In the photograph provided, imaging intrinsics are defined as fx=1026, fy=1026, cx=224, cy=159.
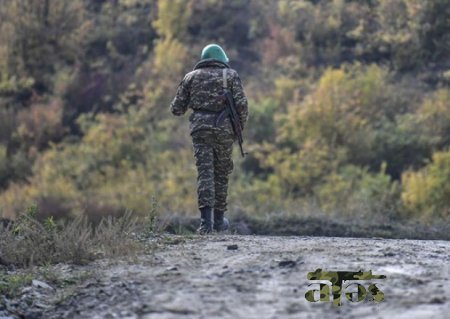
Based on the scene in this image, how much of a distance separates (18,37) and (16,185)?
297 inches

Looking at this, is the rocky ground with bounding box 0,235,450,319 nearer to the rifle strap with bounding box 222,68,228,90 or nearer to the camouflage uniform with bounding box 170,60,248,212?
the camouflage uniform with bounding box 170,60,248,212

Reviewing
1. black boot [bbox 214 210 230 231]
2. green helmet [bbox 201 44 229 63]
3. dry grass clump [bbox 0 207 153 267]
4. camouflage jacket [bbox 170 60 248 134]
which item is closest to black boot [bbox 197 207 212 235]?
black boot [bbox 214 210 230 231]

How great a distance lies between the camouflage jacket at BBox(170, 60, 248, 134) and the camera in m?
11.0

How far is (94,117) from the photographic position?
29.3m

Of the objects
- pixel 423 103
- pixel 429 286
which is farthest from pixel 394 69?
pixel 429 286

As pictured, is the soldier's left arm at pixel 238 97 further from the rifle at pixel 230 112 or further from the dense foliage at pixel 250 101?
the dense foliage at pixel 250 101

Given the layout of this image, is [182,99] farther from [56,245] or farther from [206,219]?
[56,245]

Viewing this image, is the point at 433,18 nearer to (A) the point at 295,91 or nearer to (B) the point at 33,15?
(A) the point at 295,91

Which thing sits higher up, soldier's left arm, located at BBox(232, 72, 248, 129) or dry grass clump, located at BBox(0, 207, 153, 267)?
soldier's left arm, located at BBox(232, 72, 248, 129)

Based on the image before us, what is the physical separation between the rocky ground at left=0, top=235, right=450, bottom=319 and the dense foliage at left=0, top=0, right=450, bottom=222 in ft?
25.4

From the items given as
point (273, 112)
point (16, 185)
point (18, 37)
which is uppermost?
point (18, 37)

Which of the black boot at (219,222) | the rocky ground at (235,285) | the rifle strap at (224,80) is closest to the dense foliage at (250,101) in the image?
the black boot at (219,222)

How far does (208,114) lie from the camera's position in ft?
36.3

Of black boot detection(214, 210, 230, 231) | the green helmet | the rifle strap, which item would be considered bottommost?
black boot detection(214, 210, 230, 231)
